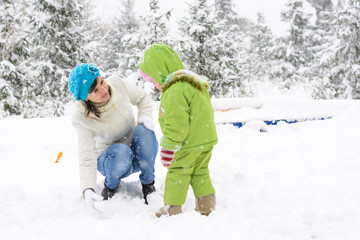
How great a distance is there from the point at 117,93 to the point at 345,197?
6.22 ft

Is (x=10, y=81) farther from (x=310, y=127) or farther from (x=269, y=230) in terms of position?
(x=269, y=230)

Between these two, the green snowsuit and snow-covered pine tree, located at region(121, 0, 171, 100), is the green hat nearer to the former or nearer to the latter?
the green snowsuit

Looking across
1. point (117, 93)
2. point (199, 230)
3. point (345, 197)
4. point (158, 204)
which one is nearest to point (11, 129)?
point (117, 93)

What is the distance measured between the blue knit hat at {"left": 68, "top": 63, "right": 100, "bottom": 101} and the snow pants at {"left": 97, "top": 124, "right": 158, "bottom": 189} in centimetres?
48

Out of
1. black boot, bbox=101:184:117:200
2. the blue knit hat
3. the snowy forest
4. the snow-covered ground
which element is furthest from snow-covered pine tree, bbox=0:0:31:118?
the blue knit hat

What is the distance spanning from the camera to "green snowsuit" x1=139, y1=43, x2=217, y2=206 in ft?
6.02

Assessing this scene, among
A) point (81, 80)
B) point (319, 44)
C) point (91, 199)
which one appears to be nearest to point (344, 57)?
point (81, 80)

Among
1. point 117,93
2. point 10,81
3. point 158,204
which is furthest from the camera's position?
point 10,81

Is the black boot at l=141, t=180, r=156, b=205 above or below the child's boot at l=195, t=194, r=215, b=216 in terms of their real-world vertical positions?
below

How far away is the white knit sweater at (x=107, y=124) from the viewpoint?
2072 mm

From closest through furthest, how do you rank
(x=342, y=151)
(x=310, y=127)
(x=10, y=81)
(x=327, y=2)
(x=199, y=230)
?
(x=199, y=230) → (x=342, y=151) → (x=310, y=127) → (x=10, y=81) → (x=327, y=2)

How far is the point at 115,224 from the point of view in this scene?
1756 millimetres

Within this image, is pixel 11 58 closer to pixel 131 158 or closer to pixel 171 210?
pixel 131 158

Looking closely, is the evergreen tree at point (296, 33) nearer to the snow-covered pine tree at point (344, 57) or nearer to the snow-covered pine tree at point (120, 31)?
the snow-covered pine tree at point (344, 57)
